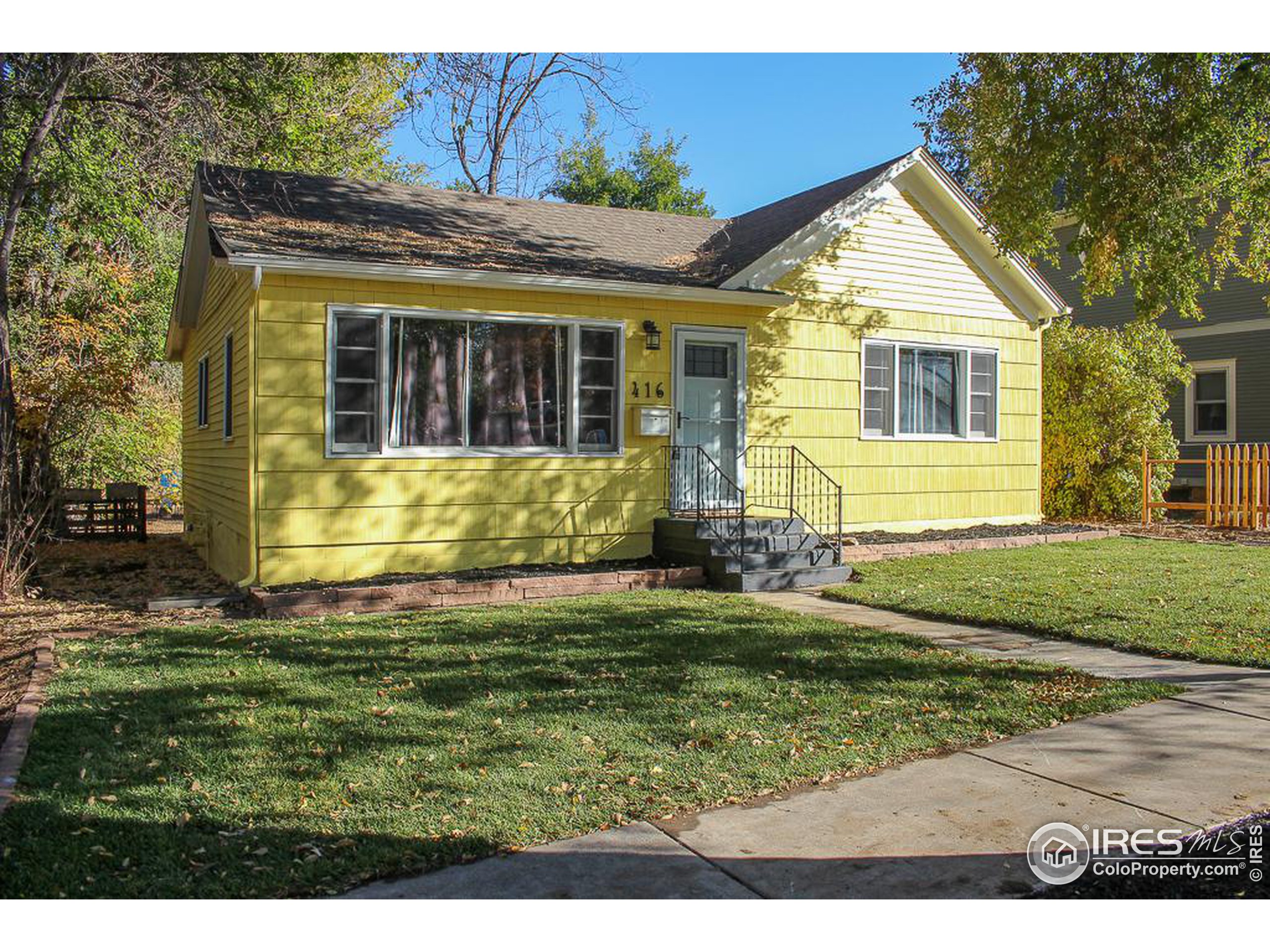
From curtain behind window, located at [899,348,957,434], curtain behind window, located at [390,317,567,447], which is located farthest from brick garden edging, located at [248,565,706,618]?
curtain behind window, located at [899,348,957,434]

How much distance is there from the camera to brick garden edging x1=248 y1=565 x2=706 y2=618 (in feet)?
29.4

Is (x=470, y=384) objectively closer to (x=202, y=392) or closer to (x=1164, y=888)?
(x=202, y=392)

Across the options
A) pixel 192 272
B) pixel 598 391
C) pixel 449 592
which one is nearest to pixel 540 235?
pixel 598 391

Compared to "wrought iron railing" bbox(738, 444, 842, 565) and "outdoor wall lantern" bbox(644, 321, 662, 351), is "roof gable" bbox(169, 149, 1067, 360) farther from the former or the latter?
"wrought iron railing" bbox(738, 444, 842, 565)

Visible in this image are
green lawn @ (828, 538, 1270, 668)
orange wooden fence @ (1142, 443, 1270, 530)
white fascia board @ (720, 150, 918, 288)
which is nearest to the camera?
green lawn @ (828, 538, 1270, 668)

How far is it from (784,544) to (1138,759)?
21.3 ft

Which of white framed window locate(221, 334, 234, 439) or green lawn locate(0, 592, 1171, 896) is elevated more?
white framed window locate(221, 334, 234, 439)

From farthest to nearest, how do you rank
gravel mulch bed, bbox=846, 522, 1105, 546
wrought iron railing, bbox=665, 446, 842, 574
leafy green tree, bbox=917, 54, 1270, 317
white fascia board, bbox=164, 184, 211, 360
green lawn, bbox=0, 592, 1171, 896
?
gravel mulch bed, bbox=846, 522, 1105, 546 → white fascia board, bbox=164, 184, 211, 360 → wrought iron railing, bbox=665, 446, 842, 574 → leafy green tree, bbox=917, 54, 1270, 317 → green lawn, bbox=0, 592, 1171, 896

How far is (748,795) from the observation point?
4461 millimetres

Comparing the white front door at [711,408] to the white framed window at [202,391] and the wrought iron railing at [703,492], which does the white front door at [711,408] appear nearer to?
the wrought iron railing at [703,492]

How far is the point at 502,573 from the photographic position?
10492mm

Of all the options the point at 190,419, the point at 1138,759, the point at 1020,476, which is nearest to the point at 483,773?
the point at 1138,759

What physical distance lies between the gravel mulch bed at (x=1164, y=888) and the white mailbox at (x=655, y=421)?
855 centimetres

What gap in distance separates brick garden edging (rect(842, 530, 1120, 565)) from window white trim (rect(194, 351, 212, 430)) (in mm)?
9008
